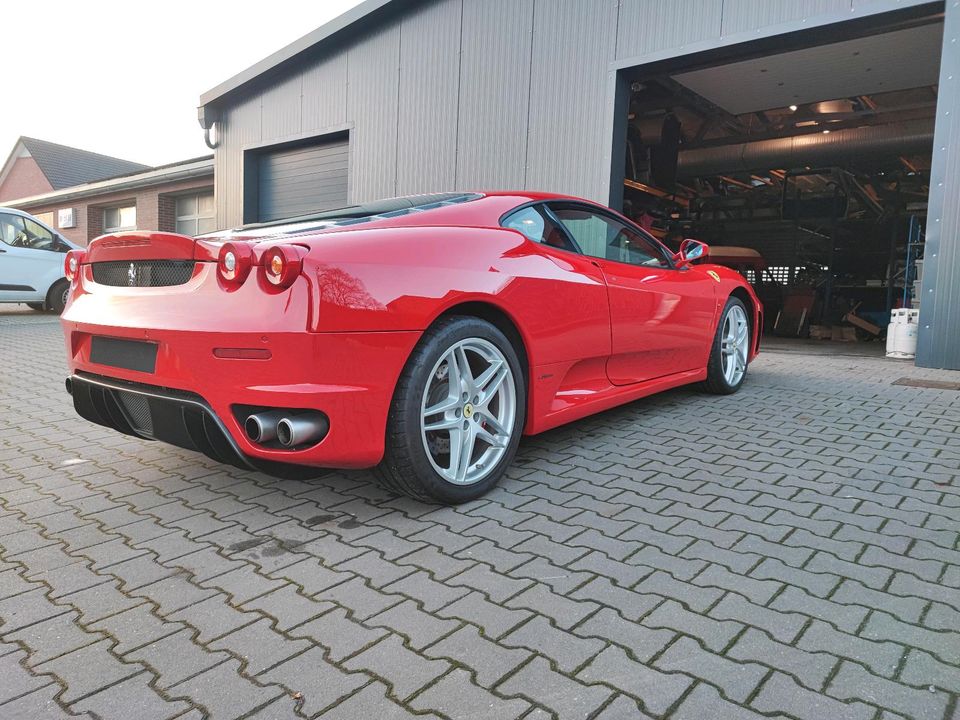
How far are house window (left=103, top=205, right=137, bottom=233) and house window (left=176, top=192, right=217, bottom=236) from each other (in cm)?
245

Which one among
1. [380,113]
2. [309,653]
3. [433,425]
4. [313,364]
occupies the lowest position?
[309,653]

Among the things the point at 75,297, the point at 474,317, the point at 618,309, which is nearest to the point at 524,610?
the point at 474,317

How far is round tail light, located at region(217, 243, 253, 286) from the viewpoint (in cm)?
222

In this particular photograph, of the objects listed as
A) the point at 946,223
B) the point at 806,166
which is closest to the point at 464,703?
the point at 946,223

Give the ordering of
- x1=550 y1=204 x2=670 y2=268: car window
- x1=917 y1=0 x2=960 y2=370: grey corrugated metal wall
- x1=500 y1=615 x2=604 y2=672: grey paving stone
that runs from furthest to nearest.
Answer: x1=917 y1=0 x2=960 y2=370: grey corrugated metal wall → x1=550 y1=204 x2=670 y2=268: car window → x1=500 y1=615 x2=604 y2=672: grey paving stone

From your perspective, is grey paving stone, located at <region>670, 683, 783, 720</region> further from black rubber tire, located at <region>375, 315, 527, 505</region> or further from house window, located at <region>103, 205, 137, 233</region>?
house window, located at <region>103, 205, 137, 233</region>

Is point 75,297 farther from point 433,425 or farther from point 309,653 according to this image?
point 309,653

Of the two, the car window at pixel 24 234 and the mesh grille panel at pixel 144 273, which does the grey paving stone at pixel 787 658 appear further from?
the car window at pixel 24 234

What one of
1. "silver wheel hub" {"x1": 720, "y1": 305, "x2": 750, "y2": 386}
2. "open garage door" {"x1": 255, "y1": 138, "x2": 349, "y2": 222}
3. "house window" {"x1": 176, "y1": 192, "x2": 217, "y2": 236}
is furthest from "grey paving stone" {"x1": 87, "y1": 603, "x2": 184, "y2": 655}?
"house window" {"x1": 176, "y1": 192, "x2": 217, "y2": 236}

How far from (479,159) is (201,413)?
8685 millimetres

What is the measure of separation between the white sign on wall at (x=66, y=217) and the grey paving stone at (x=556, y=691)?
2747 centimetres

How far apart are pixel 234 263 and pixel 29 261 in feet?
37.6

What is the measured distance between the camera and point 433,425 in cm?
255

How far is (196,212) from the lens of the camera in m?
19.4
